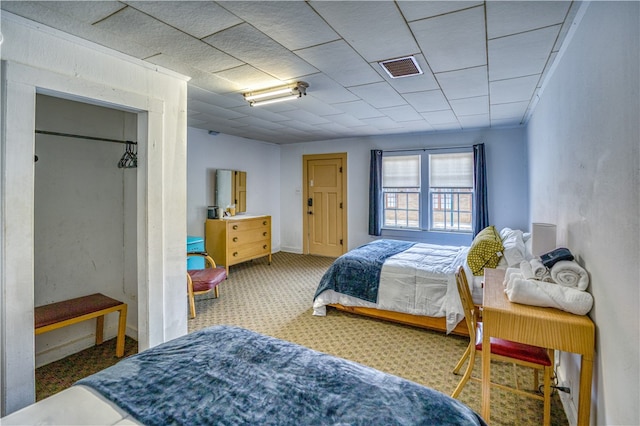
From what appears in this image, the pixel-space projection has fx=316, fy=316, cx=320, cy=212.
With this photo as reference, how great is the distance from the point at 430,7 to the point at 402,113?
8.25ft

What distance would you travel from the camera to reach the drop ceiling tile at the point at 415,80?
260cm

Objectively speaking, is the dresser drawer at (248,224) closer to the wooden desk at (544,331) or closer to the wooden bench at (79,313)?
the wooden bench at (79,313)

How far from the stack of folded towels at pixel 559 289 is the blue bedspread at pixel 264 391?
2.71 feet

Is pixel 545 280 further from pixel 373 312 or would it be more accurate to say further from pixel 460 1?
pixel 373 312

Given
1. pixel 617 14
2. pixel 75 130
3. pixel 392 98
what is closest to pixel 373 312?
pixel 392 98

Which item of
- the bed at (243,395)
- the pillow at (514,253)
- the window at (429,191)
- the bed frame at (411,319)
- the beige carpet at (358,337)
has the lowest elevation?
the beige carpet at (358,337)

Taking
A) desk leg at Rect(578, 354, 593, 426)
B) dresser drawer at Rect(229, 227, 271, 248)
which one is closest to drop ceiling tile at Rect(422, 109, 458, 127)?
desk leg at Rect(578, 354, 593, 426)

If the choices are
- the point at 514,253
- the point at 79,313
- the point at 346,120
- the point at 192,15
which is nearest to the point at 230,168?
the point at 346,120

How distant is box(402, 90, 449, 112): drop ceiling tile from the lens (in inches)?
133

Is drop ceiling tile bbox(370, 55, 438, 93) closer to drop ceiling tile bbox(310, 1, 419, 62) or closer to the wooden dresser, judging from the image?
drop ceiling tile bbox(310, 1, 419, 62)

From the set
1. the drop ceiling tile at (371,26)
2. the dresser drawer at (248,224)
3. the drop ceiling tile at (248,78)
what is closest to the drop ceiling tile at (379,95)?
the drop ceiling tile at (371,26)

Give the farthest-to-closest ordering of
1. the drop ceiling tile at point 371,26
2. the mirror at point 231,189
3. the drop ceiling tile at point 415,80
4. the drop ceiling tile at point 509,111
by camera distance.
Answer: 1. the mirror at point 231,189
2. the drop ceiling tile at point 509,111
3. the drop ceiling tile at point 415,80
4. the drop ceiling tile at point 371,26

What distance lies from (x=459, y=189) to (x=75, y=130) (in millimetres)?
5324

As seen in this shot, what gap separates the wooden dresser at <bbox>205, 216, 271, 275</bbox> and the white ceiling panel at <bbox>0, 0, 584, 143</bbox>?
2.10 metres
